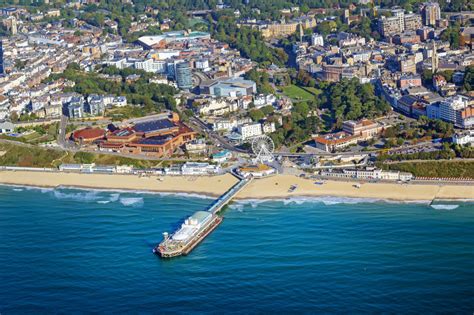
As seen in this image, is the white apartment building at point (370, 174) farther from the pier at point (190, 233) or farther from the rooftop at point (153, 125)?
the rooftop at point (153, 125)

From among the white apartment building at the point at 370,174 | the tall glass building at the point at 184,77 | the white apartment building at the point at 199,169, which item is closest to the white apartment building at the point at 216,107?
the tall glass building at the point at 184,77

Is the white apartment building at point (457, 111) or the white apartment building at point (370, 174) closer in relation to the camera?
the white apartment building at point (370, 174)

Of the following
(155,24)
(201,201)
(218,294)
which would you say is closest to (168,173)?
(201,201)

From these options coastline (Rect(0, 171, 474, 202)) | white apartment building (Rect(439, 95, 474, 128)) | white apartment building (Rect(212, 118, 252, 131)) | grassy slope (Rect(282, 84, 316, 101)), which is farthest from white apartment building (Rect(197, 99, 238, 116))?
white apartment building (Rect(439, 95, 474, 128))

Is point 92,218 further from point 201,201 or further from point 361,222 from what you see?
point 361,222

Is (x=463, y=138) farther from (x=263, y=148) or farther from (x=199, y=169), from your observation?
(x=199, y=169)

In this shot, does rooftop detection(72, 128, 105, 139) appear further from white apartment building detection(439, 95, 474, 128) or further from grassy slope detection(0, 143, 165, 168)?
white apartment building detection(439, 95, 474, 128)

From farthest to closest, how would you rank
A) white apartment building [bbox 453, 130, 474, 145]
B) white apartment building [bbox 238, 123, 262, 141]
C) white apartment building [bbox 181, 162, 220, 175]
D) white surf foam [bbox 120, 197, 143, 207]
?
white apartment building [bbox 238, 123, 262, 141], white apartment building [bbox 181, 162, 220, 175], white apartment building [bbox 453, 130, 474, 145], white surf foam [bbox 120, 197, 143, 207]
